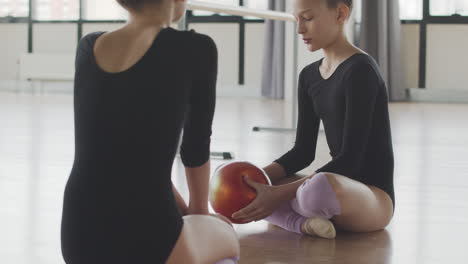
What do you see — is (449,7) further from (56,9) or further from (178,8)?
(178,8)

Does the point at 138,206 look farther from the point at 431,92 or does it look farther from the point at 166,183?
the point at 431,92

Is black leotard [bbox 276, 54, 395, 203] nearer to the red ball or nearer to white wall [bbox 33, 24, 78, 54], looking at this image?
the red ball

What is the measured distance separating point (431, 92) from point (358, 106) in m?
6.14

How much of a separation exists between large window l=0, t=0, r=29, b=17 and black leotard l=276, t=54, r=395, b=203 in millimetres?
7707

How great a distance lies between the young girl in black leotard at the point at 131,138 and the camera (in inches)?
39.9

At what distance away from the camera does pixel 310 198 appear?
1589mm

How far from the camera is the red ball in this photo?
1605 mm

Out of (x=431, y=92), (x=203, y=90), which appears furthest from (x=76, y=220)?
(x=431, y=92)

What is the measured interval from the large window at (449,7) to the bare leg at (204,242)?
671 centimetres

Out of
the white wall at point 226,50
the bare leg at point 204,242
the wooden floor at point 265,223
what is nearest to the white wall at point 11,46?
the white wall at point 226,50

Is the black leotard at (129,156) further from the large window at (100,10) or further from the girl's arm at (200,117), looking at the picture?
the large window at (100,10)

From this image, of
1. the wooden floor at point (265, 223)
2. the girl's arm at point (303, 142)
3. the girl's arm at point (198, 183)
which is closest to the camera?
the girl's arm at point (198, 183)

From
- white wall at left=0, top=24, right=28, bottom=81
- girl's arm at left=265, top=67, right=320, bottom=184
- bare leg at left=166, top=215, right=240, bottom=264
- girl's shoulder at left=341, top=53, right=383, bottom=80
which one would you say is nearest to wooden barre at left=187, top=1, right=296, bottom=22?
girl's arm at left=265, top=67, right=320, bottom=184

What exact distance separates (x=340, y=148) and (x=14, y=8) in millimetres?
8021
